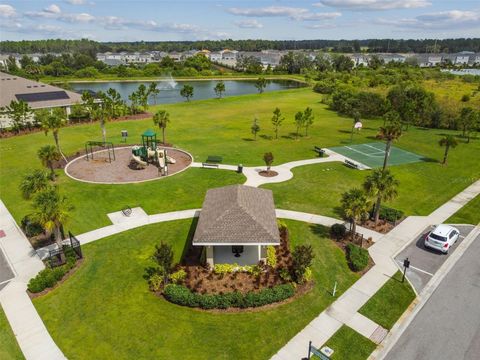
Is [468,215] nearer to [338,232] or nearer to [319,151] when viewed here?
[338,232]

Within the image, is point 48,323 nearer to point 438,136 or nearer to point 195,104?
point 438,136

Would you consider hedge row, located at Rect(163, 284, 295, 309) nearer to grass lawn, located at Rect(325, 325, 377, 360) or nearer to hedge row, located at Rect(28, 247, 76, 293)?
grass lawn, located at Rect(325, 325, 377, 360)

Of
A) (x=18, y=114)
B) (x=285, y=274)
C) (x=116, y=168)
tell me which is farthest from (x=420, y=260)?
(x=18, y=114)

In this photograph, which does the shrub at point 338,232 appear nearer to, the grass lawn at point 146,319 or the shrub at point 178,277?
the grass lawn at point 146,319

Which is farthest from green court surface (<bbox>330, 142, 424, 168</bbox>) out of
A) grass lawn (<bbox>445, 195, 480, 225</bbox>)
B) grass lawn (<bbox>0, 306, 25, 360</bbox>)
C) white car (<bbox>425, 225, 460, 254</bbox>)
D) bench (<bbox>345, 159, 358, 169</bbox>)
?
grass lawn (<bbox>0, 306, 25, 360</bbox>)

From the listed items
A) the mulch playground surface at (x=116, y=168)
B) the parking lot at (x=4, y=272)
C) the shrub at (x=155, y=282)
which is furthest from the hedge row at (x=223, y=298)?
the mulch playground surface at (x=116, y=168)

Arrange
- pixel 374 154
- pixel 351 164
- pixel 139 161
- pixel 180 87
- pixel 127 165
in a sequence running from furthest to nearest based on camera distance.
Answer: pixel 180 87 < pixel 374 154 < pixel 351 164 < pixel 127 165 < pixel 139 161
